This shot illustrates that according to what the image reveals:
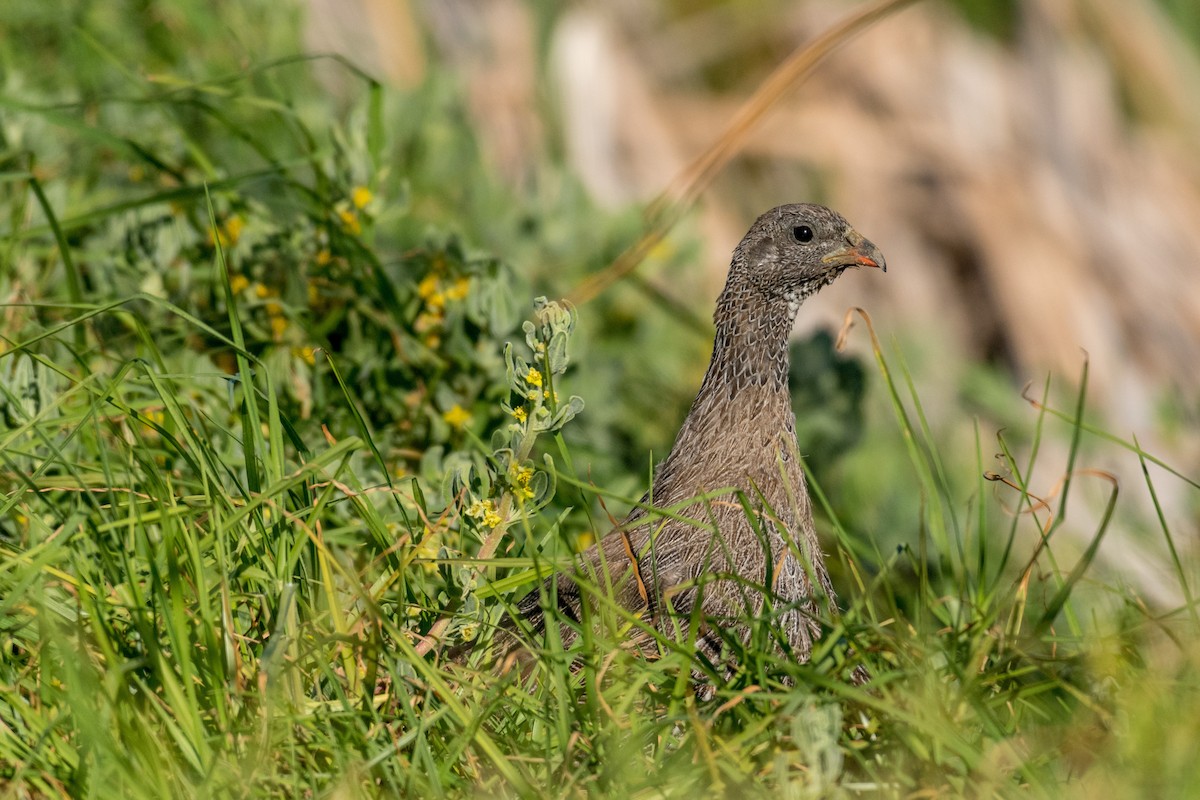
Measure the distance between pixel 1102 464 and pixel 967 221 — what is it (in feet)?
5.76

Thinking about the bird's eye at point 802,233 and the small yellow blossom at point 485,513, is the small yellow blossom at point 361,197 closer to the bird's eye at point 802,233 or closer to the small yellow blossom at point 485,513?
the bird's eye at point 802,233

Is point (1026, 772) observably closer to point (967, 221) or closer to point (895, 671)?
point (895, 671)

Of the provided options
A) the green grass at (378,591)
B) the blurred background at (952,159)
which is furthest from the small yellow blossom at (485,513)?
the blurred background at (952,159)

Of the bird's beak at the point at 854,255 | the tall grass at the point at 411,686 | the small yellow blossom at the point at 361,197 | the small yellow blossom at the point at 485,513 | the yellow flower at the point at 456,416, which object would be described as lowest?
the tall grass at the point at 411,686

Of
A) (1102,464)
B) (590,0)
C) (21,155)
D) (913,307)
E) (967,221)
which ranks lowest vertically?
(1102,464)

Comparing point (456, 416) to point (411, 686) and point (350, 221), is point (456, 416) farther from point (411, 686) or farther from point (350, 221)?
point (411, 686)

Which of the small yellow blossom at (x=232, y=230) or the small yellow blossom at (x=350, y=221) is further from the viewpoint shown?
the small yellow blossom at (x=232, y=230)

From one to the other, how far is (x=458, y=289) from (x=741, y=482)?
1.21 meters

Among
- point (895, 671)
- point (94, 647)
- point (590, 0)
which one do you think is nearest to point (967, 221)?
point (590, 0)

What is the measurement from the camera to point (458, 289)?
4414 mm

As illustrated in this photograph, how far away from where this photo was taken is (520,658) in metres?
3.33

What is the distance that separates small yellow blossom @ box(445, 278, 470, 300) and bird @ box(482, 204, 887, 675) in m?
0.85

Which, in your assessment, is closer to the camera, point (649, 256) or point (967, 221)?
point (649, 256)

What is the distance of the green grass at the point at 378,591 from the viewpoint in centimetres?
258
